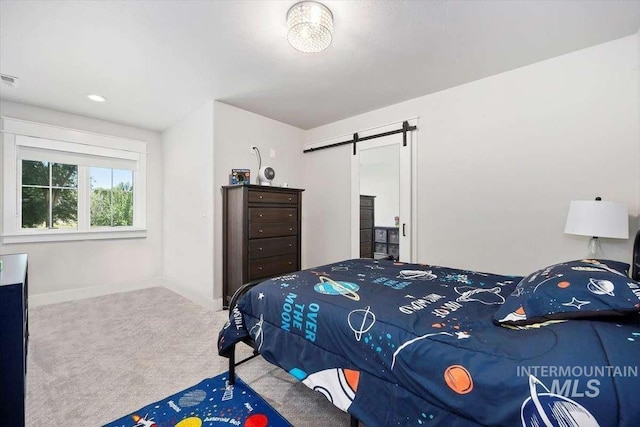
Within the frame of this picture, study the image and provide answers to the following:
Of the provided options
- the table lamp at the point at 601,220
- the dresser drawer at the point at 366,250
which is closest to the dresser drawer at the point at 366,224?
the dresser drawer at the point at 366,250

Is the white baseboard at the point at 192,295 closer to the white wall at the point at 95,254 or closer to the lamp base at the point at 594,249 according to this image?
the white wall at the point at 95,254

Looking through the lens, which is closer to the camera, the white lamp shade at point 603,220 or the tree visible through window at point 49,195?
the white lamp shade at point 603,220

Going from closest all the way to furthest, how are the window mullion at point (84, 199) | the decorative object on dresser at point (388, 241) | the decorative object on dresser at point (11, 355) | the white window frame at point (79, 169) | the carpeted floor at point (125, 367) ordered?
the decorative object on dresser at point (11, 355)
the carpeted floor at point (125, 367)
the white window frame at point (79, 169)
the decorative object on dresser at point (388, 241)
the window mullion at point (84, 199)

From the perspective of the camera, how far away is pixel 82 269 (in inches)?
148

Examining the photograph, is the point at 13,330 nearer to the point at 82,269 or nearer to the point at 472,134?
the point at 82,269

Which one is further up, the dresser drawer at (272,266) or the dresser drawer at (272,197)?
the dresser drawer at (272,197)

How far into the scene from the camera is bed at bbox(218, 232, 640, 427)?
79 cm

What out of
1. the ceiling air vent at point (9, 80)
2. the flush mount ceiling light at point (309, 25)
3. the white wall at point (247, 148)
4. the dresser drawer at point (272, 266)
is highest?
the ceiling air vent at point (9, 80)

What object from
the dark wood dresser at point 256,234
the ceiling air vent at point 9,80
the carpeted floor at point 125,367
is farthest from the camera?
the dark wood dresser at point 256,234

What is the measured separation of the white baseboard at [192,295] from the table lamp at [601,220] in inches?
135

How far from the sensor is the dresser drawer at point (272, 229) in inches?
126

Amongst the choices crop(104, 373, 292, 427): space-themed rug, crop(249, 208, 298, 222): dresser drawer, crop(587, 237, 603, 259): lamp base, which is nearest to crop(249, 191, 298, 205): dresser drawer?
crop(249, 208, 298, 222): dresser drawer

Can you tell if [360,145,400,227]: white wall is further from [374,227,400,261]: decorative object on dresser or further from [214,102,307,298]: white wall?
[214,102,307,298]: white wall

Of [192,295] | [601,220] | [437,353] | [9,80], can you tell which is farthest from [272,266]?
[9,80]
